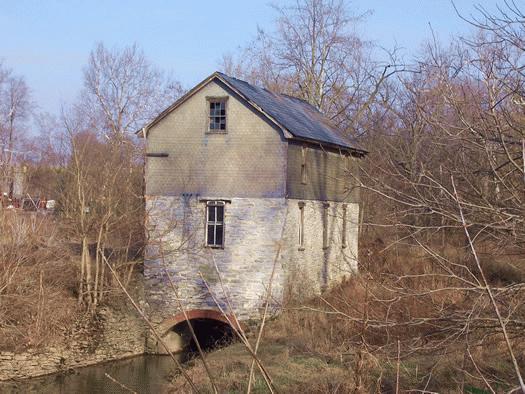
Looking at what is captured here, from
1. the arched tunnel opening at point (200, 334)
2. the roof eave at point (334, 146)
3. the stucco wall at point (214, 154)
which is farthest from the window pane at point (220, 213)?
the arched tunnel opening at point (200, 334)

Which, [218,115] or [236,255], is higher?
[218,115]

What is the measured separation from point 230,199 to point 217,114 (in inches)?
110

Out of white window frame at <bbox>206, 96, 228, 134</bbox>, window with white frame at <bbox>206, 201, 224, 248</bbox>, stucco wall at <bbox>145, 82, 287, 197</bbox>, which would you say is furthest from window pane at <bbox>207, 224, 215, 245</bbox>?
white window frame at <bbox>206, 96, 228, 134</bbox>

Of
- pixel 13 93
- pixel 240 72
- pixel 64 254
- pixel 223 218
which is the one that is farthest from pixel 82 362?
pixel 13 93

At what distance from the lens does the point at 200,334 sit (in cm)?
2556

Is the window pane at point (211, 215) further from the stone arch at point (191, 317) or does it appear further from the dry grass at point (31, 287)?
the dry grass at point (31, 287)

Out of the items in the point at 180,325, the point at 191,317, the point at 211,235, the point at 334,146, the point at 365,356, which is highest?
the point at 334,146

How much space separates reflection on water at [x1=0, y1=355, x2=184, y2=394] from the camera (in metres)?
19.0

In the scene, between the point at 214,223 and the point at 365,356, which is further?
the point at 214,223

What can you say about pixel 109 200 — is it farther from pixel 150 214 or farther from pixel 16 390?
pixel 16 390

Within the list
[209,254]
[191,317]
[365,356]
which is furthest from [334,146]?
[365,356]

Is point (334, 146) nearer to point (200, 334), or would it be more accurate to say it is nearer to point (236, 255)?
point (236, 255)

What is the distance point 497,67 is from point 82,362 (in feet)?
56.3

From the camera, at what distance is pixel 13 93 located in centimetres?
5534
